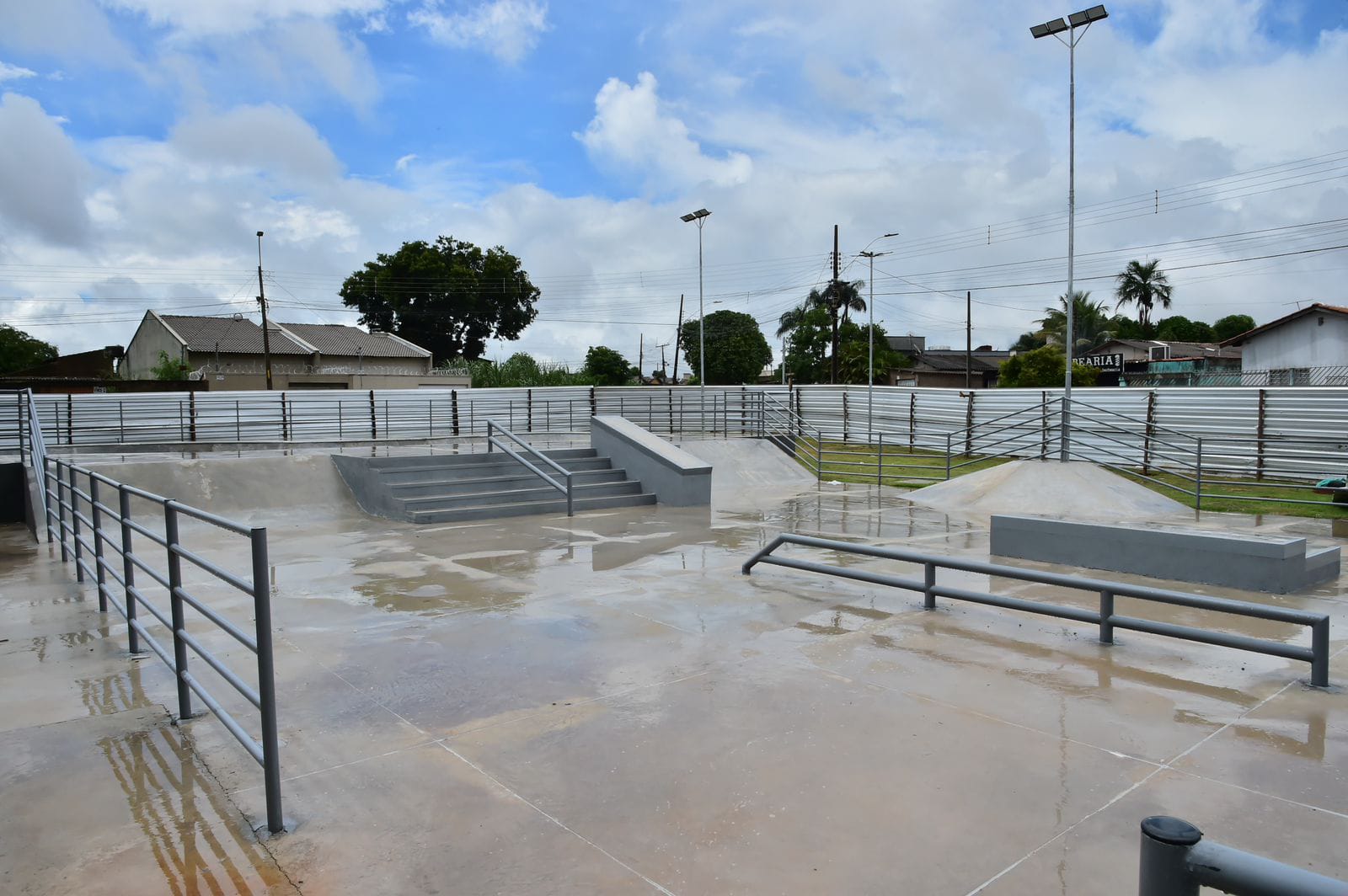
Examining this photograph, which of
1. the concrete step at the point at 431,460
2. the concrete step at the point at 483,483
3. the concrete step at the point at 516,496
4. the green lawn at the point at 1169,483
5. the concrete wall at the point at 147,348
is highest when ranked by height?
the concrete wall at the point at 147,348

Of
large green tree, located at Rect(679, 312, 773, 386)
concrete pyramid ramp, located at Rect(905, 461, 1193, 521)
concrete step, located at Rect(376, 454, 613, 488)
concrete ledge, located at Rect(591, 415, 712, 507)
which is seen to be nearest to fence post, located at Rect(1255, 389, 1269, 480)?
concrete pyramid ramp, located at Rect(905, 461, 1193, 521)

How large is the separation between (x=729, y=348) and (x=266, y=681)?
82824mm

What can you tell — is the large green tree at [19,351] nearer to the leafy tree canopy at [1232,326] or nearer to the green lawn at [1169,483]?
the green lawn at [1169,483]

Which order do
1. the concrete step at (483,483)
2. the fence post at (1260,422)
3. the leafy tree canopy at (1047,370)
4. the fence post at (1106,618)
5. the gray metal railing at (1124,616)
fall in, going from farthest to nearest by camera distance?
the leafy tree canopy at (1047,370), the fence post at (1260,422), the concrete step at (483,483), the fence post at (1106,618), the gray metal railing at (1124,616)

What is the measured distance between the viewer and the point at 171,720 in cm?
487

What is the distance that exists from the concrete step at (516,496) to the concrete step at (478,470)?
59cm

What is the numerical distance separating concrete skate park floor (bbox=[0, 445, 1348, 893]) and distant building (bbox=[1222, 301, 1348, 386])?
31.7m

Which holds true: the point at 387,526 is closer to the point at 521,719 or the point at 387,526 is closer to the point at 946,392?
the point at 521,719

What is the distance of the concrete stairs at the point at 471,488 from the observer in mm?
14250

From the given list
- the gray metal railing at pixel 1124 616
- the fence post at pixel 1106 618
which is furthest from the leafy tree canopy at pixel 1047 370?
the fence post at pixel 1106 618

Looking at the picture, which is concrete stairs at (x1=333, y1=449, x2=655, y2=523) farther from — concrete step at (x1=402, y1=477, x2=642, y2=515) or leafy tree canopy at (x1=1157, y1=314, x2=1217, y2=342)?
leafy tree canopy at (x1=1157, y1=314, x2=1217, y2=342)

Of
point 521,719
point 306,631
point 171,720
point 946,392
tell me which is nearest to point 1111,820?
point 521,719

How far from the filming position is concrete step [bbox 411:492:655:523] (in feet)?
45.0

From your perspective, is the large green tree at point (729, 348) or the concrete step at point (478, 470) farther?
the large green tree at point (729, 348)
